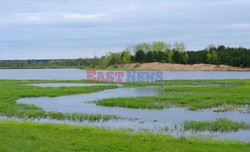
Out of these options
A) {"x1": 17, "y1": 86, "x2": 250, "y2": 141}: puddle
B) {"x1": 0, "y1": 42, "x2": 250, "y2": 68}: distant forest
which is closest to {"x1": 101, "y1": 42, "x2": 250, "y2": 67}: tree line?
{"x1": 0, "y1": 42, "x2": 250, "y2": 68}: distant forest

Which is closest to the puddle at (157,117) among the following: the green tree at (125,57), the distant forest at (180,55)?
the distant forest at (180,55)

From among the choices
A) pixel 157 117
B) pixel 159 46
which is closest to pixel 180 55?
pixel 159 46

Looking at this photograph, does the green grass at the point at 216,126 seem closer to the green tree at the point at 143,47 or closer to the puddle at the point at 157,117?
the puddle at the point at 157,117

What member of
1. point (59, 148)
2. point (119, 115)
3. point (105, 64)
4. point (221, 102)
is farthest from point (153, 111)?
point (105, 64)

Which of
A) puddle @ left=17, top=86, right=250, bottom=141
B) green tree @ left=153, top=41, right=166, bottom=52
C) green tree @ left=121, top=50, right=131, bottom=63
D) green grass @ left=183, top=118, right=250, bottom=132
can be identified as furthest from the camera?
green tree @ left=153, top=41, right=166, bottom=52

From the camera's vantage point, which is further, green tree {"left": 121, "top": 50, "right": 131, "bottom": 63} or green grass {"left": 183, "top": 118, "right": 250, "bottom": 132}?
green tree {"left": 121, "top": 50, "right": 131, "bottom": 63}

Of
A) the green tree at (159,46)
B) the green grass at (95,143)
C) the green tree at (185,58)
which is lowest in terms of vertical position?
the green grass at (95,143)

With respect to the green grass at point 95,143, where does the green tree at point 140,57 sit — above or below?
above

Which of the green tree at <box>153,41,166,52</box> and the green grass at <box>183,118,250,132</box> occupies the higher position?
the green tree at <box>153,41,166,52</box>

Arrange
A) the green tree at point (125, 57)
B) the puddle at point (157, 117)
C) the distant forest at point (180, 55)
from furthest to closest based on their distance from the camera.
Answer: the green tree at point (125, 57) → the distant forest at point (180, 55) → the puddle at point (157, 117)

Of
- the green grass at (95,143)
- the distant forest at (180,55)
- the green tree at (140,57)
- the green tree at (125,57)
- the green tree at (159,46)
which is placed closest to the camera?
the green grass at (95,143)

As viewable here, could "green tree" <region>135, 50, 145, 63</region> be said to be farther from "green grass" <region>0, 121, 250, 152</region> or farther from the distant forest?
"green grass" <region>0, 121, 250, 152</region>

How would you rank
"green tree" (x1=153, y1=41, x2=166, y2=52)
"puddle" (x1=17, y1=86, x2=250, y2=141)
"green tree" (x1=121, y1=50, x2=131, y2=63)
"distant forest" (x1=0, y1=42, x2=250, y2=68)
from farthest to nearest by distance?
1. "green tree" (x1=153, y1=41, x2=166, y2=52)
2. "green tree" (x1=121, y1=50, x2=131, y2=63)
3. "distant forest" (x1=0, y1=42, x2=250, y2=68)
4. "puddle" (x1=17, y1=86, x2=250, y2=141)

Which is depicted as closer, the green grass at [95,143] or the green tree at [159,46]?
the green grass at [95,143]
